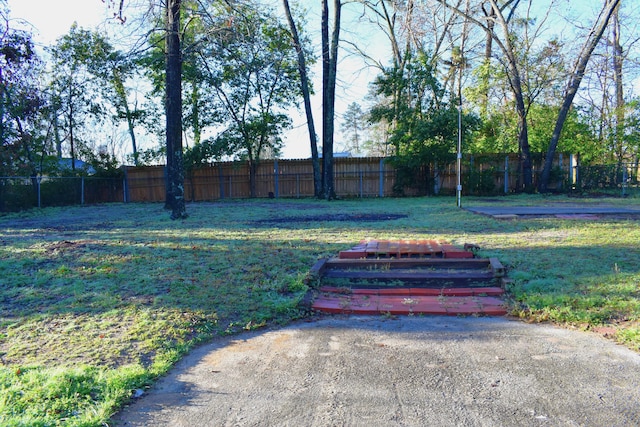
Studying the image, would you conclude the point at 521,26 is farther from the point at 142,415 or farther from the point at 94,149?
the point at 142,415

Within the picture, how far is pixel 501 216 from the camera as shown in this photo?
888cm

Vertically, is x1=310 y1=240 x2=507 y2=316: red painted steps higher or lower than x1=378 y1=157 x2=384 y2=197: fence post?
lower

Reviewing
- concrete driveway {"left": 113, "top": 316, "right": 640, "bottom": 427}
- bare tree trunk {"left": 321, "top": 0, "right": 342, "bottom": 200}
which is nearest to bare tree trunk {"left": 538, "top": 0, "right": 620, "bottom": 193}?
bare tree trunk {"left": 321, "top": 0, "right": 342, "bottom": 200}

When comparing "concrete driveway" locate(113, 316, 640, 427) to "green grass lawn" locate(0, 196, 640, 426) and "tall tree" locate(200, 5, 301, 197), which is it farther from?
"tall tree" locate(200, 5, 301, 197)

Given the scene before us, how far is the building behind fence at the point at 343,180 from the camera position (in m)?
17.9

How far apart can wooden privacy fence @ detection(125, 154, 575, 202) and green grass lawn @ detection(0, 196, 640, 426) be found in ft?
38.6

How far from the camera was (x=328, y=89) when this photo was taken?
18.0 m

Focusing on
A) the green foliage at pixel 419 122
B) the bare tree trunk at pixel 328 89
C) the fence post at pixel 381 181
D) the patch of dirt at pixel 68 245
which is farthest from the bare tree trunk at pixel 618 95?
the patch of dirt at pixel 68 245

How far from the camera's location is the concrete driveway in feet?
6.93

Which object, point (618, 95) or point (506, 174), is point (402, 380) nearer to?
point (506, 174)

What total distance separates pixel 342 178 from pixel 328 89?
425 centimetres


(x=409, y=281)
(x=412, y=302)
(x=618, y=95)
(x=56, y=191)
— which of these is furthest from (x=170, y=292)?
(x=618, y=95)

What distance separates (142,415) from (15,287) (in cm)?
306

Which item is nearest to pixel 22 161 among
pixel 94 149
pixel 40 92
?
pixel 40 92
